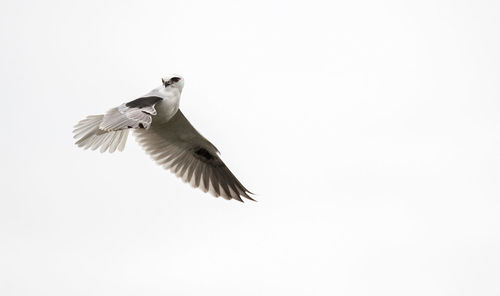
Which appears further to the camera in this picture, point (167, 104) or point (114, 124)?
point (167, 104)

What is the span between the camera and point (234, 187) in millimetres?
13336

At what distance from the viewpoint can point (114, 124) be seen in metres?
9.72

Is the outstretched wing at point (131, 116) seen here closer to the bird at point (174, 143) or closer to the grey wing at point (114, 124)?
the grey wing at point (114, 124)

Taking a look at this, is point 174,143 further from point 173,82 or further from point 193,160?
point 173,82

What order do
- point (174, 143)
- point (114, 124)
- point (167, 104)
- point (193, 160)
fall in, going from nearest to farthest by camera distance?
1. point (114, 124)
2. point (167, 104)
3. point (174, 143)
4. point (193, 160)

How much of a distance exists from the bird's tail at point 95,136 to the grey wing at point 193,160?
1.41m

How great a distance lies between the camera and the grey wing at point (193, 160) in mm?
13250

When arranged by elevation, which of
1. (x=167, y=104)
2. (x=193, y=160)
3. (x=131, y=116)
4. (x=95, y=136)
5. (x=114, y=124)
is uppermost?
(x=193, y=160)

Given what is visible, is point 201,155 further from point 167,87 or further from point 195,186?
point 167,87

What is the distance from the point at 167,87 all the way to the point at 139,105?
1383 mm

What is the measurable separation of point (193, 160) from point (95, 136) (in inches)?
95.5

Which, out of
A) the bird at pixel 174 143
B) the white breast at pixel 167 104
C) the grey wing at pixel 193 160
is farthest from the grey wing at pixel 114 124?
the grey wing at pixel 193 160

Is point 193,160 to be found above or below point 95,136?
above

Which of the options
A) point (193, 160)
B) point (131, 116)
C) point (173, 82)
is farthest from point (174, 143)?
point (131, 116)
